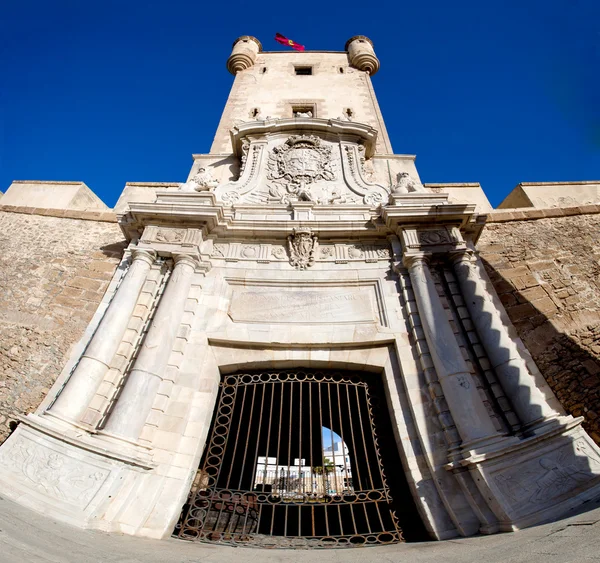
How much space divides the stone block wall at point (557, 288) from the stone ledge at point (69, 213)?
27.0 feet

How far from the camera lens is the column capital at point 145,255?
6.17 m

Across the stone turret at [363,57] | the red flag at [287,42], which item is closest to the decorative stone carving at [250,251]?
the stone turret at [363,57]

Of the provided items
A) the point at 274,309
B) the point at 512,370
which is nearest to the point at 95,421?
the point at 274,309

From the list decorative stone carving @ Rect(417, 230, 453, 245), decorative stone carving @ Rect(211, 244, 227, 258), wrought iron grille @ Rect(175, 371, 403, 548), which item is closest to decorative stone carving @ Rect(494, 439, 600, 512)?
wrought iron grille @ Rect(175, 371, 403, 548)

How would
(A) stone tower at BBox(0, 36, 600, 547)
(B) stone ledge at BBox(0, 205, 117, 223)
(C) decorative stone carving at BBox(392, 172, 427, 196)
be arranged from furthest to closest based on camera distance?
1. (B) stone ledge at BBox(0, 205, 117, 223)
2. (C) decorative stone carving at BBox(392, 172, 427, 196)
3. (A) stone tower at BBox(0, 36, 600, 547)

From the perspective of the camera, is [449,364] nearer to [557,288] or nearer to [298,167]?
[557,288]

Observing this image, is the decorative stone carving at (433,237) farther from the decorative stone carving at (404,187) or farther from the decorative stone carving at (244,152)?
the decorative stone carving at (244,152)

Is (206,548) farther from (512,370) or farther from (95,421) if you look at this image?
(512,370)

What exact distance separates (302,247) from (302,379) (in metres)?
2.38

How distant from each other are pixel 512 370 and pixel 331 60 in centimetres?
1440

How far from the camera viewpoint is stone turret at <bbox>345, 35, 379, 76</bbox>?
14.2m

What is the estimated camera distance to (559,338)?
19.0 feet

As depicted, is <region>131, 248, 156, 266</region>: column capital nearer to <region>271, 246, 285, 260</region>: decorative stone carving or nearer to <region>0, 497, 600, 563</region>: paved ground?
<region>271, 246, 285, 260</region>: decorative stone carving

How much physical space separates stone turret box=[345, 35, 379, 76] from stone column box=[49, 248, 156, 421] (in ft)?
40.6
